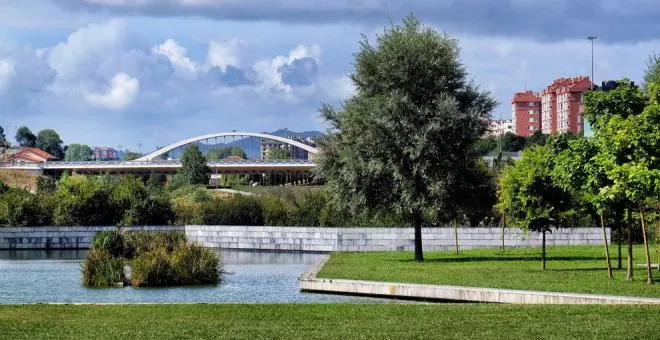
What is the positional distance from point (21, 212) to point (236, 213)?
11.7 meters

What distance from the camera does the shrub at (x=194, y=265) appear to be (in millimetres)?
30828

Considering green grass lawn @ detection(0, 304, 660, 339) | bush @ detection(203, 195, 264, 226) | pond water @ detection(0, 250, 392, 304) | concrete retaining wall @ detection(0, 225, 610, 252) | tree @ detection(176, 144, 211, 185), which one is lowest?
pond water @ detection(0, 250, 392, 304)

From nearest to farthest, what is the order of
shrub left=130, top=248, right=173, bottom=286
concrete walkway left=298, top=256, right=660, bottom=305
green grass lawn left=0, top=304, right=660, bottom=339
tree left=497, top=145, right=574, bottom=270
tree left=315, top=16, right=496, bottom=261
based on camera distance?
green grass lawn left=0, top=304, right=660, bottom=339
concrete walkway left=298, top=256, right=660, bottom=305
tree left=497, top=145, right=574, bottom=270
shrub left=130, top=248, right=173, bottom=286
tree left=315, top=16, right=496, bottom=261

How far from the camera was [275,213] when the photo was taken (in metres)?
60.1

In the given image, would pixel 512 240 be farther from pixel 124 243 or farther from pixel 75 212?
pixel 75 212

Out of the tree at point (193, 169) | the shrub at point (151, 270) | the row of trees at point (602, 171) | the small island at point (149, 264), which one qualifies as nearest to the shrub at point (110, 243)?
the small island at point (149, 264)

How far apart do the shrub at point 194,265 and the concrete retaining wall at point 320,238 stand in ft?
30.3

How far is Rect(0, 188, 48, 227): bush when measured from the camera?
59750mm

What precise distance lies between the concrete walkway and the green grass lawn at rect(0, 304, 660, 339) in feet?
5.49

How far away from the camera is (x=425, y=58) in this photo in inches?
1443

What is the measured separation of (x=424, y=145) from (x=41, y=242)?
27.4 meters

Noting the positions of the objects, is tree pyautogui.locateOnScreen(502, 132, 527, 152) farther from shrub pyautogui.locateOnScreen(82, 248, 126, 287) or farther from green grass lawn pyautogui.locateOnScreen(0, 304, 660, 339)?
green grass lawn pyautogui.locateOnScreen(0, 304, 660, 339)

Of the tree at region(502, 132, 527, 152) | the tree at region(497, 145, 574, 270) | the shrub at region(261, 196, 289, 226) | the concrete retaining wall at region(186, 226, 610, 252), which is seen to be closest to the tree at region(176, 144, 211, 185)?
the shrub at region(261, 196, 289, 226)

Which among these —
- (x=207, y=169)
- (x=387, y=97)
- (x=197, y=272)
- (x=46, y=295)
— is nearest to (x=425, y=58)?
(x=387, y=97)
